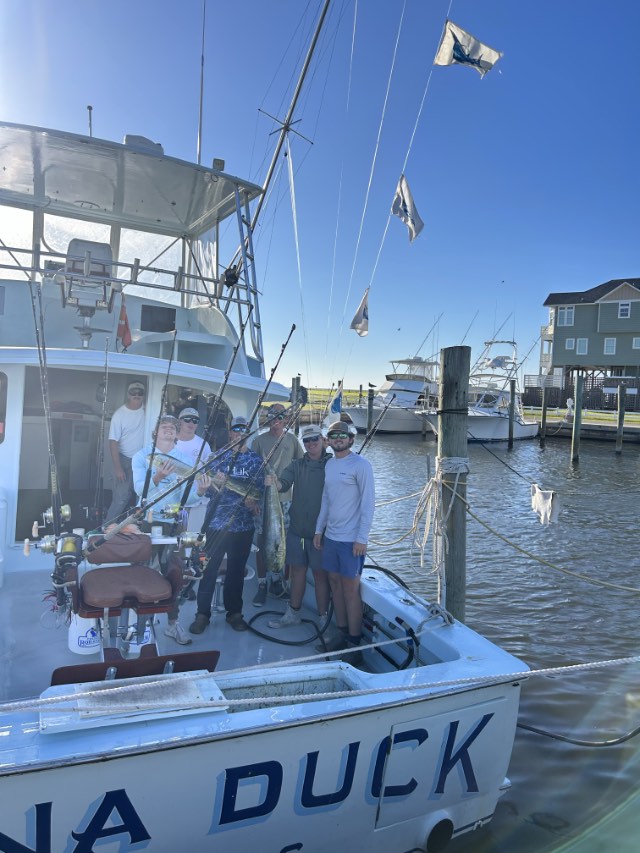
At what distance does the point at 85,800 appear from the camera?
2.44 meters

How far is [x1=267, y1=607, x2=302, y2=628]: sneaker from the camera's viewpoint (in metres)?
4.91

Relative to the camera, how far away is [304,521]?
4.92m

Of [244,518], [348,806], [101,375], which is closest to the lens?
[348,806]

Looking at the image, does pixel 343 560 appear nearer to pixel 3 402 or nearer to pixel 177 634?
pixel 177 634

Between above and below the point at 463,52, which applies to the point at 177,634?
below

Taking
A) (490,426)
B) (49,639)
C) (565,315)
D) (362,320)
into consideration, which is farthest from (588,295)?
(49,639)

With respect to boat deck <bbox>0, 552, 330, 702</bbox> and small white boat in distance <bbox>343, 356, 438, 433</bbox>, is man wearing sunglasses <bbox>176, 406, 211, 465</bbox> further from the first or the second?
small white boat in distance <bbox>343, 356, 438, 433</bbox>

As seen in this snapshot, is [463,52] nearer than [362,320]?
Yes

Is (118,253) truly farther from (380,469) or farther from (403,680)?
(380,469)

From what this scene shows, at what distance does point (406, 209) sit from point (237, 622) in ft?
18.3

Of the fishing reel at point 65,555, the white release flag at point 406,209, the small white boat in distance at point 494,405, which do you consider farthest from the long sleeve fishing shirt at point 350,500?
the small white boat in distance at point 494,405

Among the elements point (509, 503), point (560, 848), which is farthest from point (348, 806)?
point (509, 503)

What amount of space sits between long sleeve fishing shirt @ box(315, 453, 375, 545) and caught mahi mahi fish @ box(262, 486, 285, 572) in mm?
408

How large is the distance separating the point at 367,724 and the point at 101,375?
15.7ft
